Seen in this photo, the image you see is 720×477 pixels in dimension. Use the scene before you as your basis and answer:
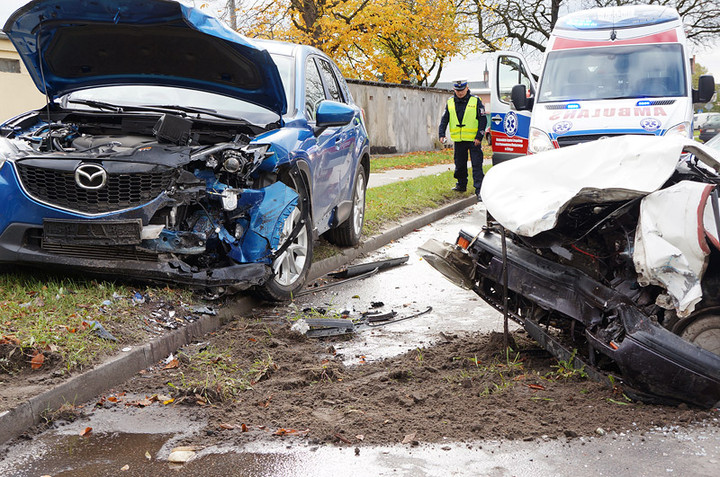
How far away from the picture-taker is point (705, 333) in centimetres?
388

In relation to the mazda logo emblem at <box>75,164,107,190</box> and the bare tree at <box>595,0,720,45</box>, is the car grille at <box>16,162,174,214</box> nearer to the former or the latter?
the mazda logo emblem at <box>75,164,107,190</box>

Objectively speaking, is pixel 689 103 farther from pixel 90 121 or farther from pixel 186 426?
pixel 186 426

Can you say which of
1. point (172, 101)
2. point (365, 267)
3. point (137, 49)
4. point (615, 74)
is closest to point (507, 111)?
point (615, 74)

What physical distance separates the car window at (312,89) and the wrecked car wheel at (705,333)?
380 cm

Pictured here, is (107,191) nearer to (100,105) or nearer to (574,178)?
(100,105)

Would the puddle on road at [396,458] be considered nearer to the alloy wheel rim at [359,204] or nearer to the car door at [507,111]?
the alloy wheel rim at [359,204]

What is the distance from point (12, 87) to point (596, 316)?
1867cm

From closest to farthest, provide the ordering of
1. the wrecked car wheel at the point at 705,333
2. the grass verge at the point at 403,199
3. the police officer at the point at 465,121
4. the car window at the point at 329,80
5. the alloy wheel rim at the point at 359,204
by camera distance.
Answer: the wrecked car wheel at the point at 705,333 < the car window at the point at 329,80 < the alloy wheel rim at the point at 359,204 < the grass verge at the point at 403,199 < the police officer at the point at 465,121

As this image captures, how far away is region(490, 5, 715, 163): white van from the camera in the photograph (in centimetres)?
949

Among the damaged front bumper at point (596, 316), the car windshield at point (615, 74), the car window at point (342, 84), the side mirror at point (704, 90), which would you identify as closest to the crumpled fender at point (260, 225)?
the damaged front bumper at point (596, 316)

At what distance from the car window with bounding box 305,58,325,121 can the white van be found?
148 inches

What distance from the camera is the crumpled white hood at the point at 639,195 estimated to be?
3.61 m

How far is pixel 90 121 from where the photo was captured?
237 inches

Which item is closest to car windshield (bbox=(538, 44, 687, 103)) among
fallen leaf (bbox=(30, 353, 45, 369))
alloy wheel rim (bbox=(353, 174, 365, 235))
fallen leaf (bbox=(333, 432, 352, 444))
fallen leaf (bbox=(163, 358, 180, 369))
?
alloy wheel rim (bbox=(353, 174, 365, 235))
